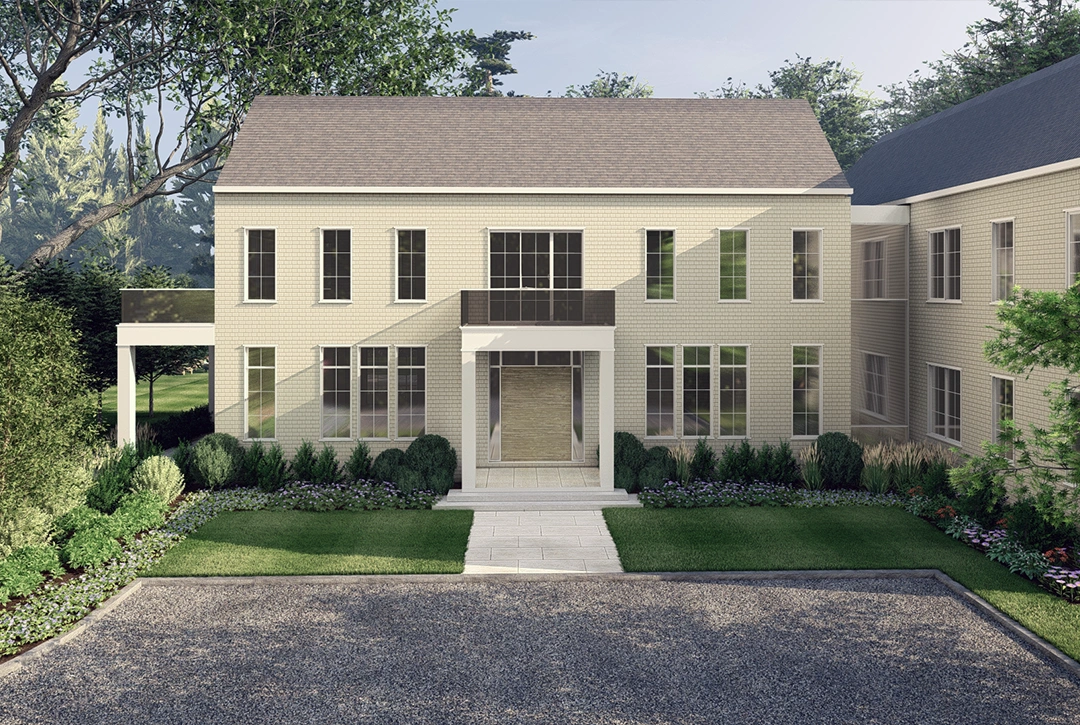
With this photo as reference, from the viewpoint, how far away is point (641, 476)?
1909 centimetres

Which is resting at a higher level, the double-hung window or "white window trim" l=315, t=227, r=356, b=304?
"white window trim" l=315, t=227, r=356, b=304

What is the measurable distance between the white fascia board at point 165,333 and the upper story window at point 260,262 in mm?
1302

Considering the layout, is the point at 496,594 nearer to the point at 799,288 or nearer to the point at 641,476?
the point at 641,476

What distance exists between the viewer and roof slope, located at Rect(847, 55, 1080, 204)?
17.5 m

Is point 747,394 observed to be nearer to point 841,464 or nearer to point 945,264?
point 841,464

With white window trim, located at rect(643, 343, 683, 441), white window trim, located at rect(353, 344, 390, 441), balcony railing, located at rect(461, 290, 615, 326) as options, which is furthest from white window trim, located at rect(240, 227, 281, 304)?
white window trim, located at rect(643, 343, 683, 441)

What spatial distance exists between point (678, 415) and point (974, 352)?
253 inches

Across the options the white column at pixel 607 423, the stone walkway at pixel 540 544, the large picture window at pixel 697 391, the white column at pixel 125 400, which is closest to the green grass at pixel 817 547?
the stone walkway at pixel 540 544

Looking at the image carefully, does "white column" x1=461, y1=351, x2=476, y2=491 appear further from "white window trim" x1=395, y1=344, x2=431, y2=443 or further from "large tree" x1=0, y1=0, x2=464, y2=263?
"large tree" x1=0, y1=0, x2=464, y2=263

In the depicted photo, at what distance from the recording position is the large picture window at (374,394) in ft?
66.7

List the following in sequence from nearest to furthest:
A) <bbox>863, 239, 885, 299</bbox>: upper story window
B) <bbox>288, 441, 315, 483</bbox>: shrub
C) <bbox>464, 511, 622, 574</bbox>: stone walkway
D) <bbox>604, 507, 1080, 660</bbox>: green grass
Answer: <bbox>604, 507, 1080, 660</bbox>: green grass
<bbox>464, 511, 622, 574</bbox>: stone walkway
<bbox>288, 441, 315, 483</bbox>: shrub
<bbox>863, 239, 885, 299</bbox>: upper story window

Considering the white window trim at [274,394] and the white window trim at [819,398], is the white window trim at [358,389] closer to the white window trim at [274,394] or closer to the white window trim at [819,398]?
the white window trim at [274,394]

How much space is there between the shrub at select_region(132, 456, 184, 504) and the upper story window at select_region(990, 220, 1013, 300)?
17.1 metres

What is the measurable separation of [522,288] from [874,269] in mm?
10099
